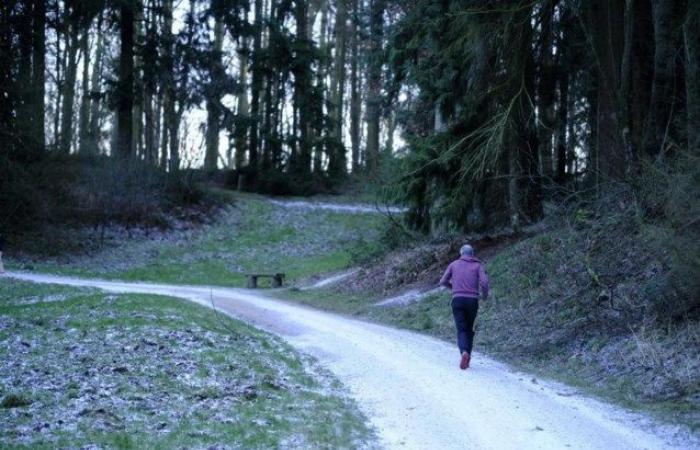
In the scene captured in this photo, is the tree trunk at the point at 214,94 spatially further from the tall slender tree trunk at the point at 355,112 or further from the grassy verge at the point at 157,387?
the grassy verge at the point at 157,387

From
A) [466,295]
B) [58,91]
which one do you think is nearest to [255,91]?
[58,91]

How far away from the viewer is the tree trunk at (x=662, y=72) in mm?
16062

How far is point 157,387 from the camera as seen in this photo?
389 inches

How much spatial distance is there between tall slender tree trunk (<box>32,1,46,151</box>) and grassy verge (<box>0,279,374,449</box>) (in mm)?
20175

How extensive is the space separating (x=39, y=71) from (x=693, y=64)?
29620 millimetres

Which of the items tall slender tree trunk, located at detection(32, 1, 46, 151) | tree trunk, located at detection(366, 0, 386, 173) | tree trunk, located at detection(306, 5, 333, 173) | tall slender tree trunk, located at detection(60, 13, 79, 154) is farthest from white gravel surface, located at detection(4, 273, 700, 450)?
tree trunk, located at detection(306, 5, 333, 173)

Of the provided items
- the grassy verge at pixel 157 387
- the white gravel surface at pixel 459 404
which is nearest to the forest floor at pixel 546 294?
the white gravel surface at pixel 459 404

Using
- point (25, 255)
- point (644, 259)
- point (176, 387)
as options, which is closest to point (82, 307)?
point (176, 387)

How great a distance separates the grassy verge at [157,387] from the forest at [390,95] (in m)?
6.83

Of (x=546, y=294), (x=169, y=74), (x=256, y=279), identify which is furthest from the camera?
(x=169, y=74)

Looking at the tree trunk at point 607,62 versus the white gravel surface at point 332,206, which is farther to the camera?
the white gravel surface at point 332,206

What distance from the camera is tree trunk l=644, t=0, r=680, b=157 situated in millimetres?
16062

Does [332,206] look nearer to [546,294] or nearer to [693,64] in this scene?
[546,294]

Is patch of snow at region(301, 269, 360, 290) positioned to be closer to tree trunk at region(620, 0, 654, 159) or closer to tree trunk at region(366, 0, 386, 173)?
tree trunk at region(366, 0, 386, 173)
